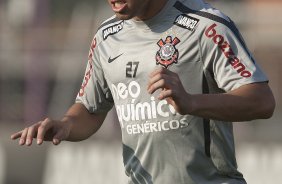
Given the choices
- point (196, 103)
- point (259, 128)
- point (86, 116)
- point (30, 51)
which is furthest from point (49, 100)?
point (196, 103)

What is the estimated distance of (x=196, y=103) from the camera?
4.23 meters

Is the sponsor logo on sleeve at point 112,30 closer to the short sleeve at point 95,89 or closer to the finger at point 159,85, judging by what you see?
the short sleeve at point 95,89

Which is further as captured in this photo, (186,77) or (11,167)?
(11,167)

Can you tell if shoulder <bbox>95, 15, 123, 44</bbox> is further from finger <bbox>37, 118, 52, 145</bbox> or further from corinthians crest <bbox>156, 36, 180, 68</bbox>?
finger <bbox>37, 118, 52, 145</bbox>

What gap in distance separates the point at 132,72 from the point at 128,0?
393 millimetres

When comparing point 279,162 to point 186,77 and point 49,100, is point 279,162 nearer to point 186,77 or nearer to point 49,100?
point 49,100

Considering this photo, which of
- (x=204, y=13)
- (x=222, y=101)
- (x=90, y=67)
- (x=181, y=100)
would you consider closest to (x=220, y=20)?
(x=204, y=13)

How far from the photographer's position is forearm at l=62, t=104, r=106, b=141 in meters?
5.07

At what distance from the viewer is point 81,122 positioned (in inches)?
203

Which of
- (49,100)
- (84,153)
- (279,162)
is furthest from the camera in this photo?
(49,100)

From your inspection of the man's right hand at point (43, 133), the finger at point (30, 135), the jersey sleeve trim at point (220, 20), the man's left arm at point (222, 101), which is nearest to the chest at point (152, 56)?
the jersey sleeve trim at point (220, 20)

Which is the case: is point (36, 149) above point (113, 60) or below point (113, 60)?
below

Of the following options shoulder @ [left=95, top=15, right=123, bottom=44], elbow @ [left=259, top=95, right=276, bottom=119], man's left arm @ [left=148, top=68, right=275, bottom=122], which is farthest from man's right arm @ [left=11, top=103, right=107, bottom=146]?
elbow @ [left=259, top=95, right=276, bottom=119]

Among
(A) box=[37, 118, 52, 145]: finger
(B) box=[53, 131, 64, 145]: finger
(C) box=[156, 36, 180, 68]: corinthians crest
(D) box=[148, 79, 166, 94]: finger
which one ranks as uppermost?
(C) box=[156, 36, 180, 68]: corinthians crest
